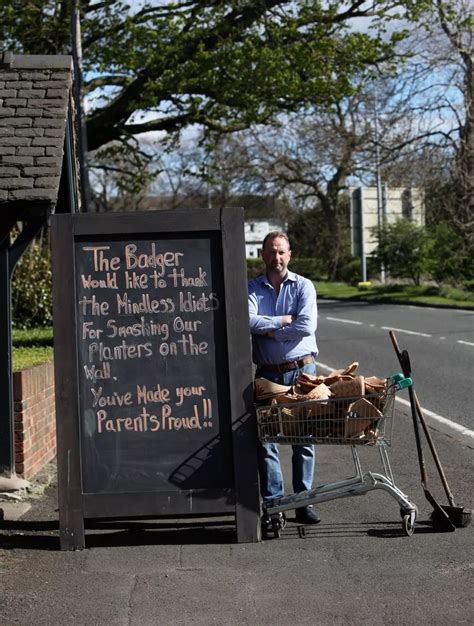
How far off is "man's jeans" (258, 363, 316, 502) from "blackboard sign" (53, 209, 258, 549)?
286 mm

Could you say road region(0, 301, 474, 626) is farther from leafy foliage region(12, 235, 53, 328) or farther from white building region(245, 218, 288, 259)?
white building region(245, 218, 288, 259)

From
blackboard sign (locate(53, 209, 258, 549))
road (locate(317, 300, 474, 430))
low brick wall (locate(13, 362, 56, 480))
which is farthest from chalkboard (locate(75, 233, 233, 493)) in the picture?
road (locate(317, 300, 474, 430))

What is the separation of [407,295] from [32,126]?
32.1 m

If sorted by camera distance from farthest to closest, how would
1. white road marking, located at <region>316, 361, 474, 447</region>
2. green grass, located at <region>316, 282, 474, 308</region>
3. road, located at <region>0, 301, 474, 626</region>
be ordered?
green grass, located at <region>316, 282, 474, 308</region> → white road marking, located at <region>316, 361, 474, 447</region> → road, located at <region>0, 301, 474, 626</region>

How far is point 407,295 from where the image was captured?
38.8 m

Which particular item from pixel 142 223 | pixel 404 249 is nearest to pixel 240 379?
pixel 142 223

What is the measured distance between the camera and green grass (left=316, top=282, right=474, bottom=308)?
33250 mm

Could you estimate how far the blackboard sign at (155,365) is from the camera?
602cm

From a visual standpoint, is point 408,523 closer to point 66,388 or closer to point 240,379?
point 240,379

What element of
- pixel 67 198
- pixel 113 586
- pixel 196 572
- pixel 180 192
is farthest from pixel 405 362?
pixel 180 192

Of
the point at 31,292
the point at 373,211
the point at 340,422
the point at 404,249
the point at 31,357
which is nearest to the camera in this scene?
the point at 340,422

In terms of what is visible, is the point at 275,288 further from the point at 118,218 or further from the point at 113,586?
the point at 113,586

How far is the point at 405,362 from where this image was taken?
6.23 metres

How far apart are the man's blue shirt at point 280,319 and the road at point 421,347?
4.21 metres
